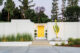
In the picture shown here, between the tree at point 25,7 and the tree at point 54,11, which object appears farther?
the tree at point 54,11

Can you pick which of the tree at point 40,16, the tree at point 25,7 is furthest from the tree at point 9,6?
the tree at point 40,16

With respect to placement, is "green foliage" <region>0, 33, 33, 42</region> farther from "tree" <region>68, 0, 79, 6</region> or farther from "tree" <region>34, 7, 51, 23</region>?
"tree" <region>68, 0, 79, 6</region>

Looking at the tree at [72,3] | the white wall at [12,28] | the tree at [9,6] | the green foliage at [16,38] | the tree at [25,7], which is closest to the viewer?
the green foliage at [16,38]

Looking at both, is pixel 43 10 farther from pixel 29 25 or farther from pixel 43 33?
pixel 29 25

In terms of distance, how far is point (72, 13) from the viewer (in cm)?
4347

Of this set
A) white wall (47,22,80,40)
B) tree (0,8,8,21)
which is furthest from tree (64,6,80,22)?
white wall (47,22,80,40)

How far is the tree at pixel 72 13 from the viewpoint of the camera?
140 feet

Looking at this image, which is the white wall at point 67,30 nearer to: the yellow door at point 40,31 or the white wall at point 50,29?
the white wall at point 50,29

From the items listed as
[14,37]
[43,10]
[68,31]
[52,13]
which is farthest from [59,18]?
[14,37]

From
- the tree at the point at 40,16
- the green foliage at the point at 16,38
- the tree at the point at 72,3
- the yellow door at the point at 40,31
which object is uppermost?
the tree at the point at 72,3

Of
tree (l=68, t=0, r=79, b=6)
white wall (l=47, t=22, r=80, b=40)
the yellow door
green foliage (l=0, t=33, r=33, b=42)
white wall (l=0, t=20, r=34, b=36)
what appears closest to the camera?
green foliage (l=0, t=33, r=33, b=42)

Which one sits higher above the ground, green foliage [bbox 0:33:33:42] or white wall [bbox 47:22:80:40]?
white wall [bbox 47:22:80:40]

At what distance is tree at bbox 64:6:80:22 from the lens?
42531 millimetres

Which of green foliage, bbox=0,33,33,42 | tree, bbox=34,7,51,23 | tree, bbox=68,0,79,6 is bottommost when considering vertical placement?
green foliage, bbox=0,33,33,42
